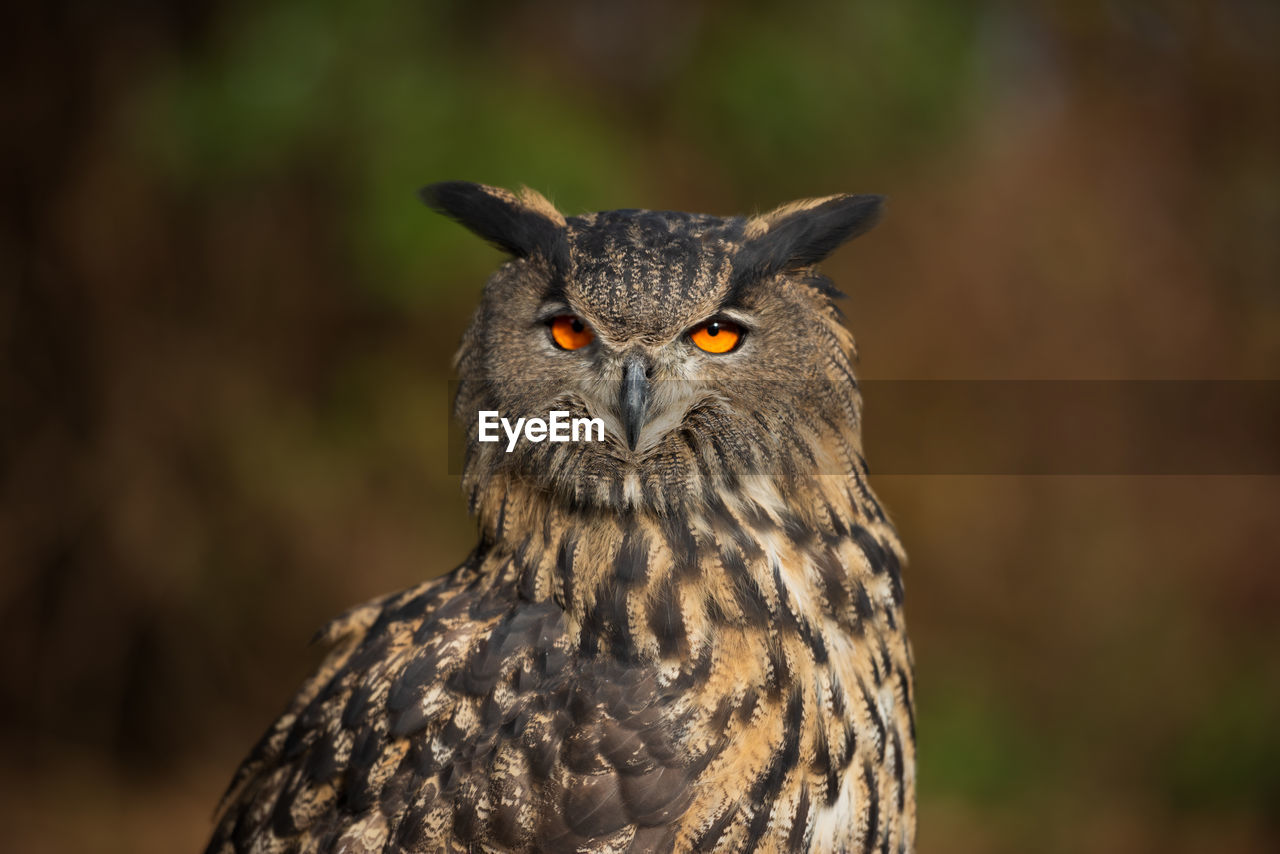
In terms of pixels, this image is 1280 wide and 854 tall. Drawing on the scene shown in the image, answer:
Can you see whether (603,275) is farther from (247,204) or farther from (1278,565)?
(1278,565)

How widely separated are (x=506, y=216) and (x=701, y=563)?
1.52ft

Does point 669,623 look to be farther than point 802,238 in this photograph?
No

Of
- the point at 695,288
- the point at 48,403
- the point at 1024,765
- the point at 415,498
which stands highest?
the point at 695,288

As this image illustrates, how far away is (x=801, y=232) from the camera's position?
3.74 ft

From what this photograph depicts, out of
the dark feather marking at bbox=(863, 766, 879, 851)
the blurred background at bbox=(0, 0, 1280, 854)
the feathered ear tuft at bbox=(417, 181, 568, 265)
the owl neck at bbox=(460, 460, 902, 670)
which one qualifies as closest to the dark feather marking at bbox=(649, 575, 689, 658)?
the owl neck at bbox=(460, 460, 902, 670)

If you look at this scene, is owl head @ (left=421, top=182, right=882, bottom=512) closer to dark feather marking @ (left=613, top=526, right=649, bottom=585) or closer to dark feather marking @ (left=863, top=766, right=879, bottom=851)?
dark feather marking @ (left=613, top=526, right=649, bottom=585)

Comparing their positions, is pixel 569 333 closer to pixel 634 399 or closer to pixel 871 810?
pixel 634 399

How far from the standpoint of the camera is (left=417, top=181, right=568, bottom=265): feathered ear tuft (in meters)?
1.13

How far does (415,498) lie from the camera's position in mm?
3066


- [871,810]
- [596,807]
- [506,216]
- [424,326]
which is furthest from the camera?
[424,326]

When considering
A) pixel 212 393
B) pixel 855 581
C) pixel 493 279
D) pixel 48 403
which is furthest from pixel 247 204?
pixel 855 581

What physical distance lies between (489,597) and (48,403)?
243cm

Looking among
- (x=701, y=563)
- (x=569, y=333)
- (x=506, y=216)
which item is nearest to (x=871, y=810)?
(x=701, y=563)

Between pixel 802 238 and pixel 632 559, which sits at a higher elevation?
pixel 802 238
